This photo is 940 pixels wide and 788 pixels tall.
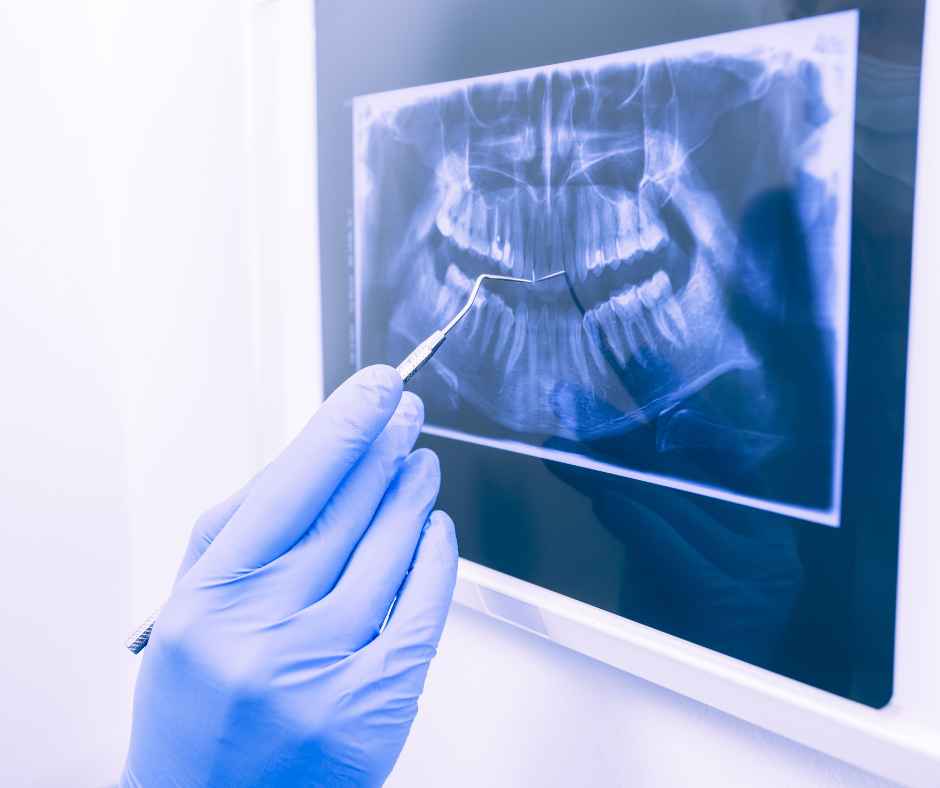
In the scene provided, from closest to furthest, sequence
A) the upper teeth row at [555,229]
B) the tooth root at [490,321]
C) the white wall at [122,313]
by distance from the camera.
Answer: the upper teeth row at [555,229], the tooth root at [490,321], the white wall at [122,313]

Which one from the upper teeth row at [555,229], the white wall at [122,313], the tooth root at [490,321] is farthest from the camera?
the white wall at [122,313]

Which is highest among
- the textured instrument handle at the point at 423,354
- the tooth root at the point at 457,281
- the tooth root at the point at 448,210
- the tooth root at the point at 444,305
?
the tooth root at the point at 448,210

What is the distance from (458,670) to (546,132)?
489 millimetres

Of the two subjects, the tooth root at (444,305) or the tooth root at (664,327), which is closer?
the tooth root at (664,327)

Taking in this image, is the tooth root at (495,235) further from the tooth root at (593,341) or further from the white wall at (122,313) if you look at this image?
the white wall at (122,313)

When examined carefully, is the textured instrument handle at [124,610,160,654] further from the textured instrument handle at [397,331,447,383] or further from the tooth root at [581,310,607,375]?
the tooth root at [581,310,607,375]

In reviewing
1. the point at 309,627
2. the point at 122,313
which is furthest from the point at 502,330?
the point at 122,313

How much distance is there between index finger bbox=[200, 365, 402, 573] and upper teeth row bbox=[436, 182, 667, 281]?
15 cm

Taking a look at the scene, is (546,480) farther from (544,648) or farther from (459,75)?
(459,75)

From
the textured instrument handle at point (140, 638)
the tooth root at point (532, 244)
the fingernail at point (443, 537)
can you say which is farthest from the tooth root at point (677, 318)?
the textured instrument handle at point (140, 638)

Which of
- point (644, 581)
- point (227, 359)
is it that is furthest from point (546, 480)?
point (227, 359)

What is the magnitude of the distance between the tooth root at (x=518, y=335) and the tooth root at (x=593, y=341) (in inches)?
2.4

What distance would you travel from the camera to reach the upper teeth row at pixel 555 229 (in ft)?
1.82

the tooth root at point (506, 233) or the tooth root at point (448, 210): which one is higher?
the tooth root at point (448, 210)
